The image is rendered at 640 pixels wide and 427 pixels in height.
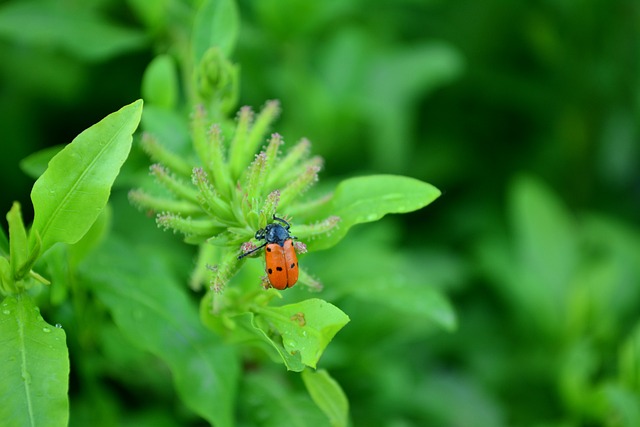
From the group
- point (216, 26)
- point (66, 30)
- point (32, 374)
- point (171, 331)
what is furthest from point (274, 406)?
point (66, 30)

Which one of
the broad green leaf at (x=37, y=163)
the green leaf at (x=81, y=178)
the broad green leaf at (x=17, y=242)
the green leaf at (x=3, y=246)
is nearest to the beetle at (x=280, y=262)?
the green leaf at (x=81, y=178)

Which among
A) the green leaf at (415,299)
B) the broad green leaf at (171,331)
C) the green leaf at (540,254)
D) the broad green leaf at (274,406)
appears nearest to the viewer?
the broad green leaf at (171,331)

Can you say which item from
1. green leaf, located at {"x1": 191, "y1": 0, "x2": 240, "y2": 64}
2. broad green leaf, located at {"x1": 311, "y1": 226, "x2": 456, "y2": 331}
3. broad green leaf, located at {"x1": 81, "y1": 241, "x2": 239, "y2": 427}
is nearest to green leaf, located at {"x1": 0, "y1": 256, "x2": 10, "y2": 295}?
broad green leaf, located at {"x1": 81, "y1": 241, "x2": 239, "y2": 427}

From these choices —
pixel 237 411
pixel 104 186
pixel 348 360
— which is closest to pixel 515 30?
pixel 348 360

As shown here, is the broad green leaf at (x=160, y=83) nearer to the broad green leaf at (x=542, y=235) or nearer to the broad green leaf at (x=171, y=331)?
the broad green leaf at (x=171, y=331)

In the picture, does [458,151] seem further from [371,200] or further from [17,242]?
[17,242]

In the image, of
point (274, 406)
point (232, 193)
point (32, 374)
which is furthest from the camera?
point (274, 406)
